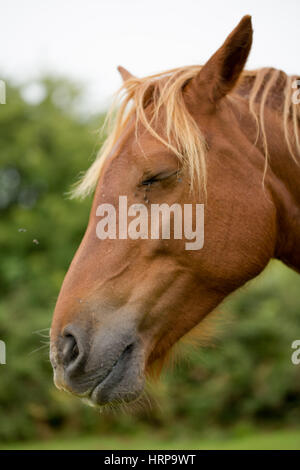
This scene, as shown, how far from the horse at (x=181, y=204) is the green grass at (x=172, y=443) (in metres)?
8.52

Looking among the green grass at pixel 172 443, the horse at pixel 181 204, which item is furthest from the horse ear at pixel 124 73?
the green grass at pixel 172 443

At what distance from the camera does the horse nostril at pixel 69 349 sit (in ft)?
7.65

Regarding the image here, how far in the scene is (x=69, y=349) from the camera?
233 cm

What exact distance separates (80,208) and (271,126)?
14882 mm

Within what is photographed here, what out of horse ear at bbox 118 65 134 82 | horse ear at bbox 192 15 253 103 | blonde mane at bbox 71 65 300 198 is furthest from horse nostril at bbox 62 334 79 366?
horse ear at bbox 118 65 134 82

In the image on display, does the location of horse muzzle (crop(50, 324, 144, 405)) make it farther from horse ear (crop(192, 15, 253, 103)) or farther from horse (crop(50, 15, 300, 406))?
horse ear (crop(192, 15, 253, 103))

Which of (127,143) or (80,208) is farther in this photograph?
(80,208)

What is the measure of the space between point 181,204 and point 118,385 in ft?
3.40

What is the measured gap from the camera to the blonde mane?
2.65 meters

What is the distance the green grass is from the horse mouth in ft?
28.2

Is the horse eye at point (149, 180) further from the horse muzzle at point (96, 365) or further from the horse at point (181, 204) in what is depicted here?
the horse muzzle at point (96, 365)

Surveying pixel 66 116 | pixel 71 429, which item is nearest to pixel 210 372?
pixel 71 429

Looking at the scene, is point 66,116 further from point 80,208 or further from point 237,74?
point 237,74

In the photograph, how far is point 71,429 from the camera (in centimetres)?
1180
